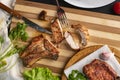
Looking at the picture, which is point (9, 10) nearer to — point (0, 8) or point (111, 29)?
point (0, 8)

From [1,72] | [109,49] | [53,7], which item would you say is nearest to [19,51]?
[1,72]

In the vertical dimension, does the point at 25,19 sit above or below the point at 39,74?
above

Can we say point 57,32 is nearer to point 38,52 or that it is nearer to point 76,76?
point 38,52

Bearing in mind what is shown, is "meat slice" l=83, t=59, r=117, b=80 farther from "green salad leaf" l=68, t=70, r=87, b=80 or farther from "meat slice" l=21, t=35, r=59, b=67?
"meat slice" l=21, t=35, r=59, b=67

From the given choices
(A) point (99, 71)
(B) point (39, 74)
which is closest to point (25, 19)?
(B) point (39, 74)

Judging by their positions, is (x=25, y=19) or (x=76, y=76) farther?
(x=25, y=19)

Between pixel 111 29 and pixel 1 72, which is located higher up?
pixel 111 29
